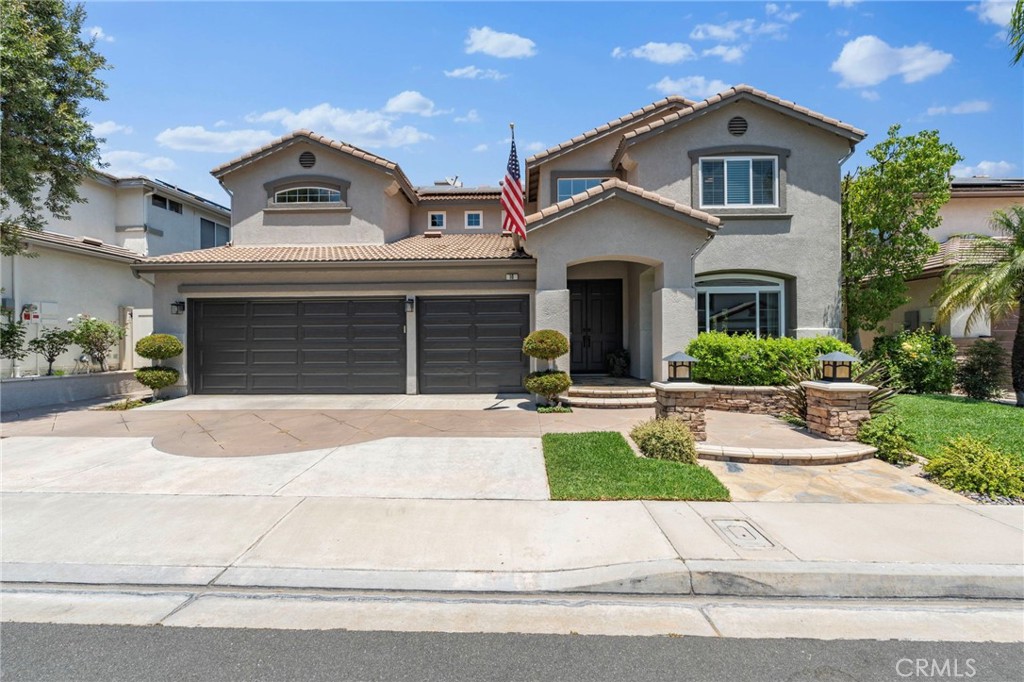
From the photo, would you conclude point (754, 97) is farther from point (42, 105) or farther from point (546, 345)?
point (42, 105)

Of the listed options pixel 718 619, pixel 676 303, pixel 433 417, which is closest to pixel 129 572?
pixel 718 619

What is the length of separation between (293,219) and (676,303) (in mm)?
11807

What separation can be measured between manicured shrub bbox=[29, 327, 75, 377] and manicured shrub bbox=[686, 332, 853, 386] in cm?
1625

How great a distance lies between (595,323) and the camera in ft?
48.9

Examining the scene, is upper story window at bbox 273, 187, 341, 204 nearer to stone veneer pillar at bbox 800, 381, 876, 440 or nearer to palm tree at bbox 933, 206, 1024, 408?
stone veneer pillar at bbox 800, 381, 876, 440

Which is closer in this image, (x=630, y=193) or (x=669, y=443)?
(x=669, y=443)

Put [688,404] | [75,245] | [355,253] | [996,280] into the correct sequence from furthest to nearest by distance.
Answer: [75,245], [355,253], [996,280], [688,404]

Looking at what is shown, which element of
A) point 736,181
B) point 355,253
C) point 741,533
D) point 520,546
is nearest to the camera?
point 520,546

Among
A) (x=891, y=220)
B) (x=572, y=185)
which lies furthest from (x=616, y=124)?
(x=891, y=220)

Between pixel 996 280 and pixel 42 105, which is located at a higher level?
pixel 42 105

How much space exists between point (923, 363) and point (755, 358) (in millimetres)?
5630

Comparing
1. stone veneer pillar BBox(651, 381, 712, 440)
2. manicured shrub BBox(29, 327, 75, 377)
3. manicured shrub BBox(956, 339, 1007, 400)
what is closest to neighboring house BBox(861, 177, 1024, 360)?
manicured shrub BBox(956, 339, 1007, 400)

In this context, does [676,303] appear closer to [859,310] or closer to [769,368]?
[769,368]

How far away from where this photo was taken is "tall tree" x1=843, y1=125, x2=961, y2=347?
13.1 metres
